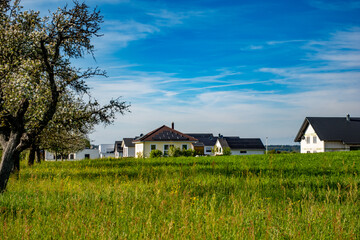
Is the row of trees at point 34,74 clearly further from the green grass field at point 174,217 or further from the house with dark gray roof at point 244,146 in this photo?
the house with dark gray roof at point 244,146

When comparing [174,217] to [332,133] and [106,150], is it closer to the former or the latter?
[332,133]

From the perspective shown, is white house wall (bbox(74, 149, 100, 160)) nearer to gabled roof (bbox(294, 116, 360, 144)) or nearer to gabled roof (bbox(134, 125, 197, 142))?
gabled roof (bbox(134, 125, 197, 142))

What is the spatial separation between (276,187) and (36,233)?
6920 mm

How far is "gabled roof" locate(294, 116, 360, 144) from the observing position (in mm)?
52625

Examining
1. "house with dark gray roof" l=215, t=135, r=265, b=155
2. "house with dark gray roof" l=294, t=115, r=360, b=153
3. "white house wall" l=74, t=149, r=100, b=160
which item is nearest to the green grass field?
"house with dark gray roof" l=294, t=115, r=360, b=153

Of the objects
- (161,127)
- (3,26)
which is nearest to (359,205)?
(3,26)

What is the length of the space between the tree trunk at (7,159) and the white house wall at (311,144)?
52643mm

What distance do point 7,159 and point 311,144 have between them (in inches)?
2236

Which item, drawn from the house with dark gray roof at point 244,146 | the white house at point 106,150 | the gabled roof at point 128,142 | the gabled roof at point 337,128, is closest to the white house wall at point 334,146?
the gabled roof at point 337,128

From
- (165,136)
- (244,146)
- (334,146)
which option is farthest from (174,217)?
(244,146)

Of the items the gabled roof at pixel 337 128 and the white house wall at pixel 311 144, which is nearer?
the gabled roof at pixel 337 128

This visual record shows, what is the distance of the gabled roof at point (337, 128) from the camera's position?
52.6 metres

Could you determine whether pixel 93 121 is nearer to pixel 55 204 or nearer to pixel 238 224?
pixel 55 204

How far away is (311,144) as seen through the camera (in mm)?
57906
